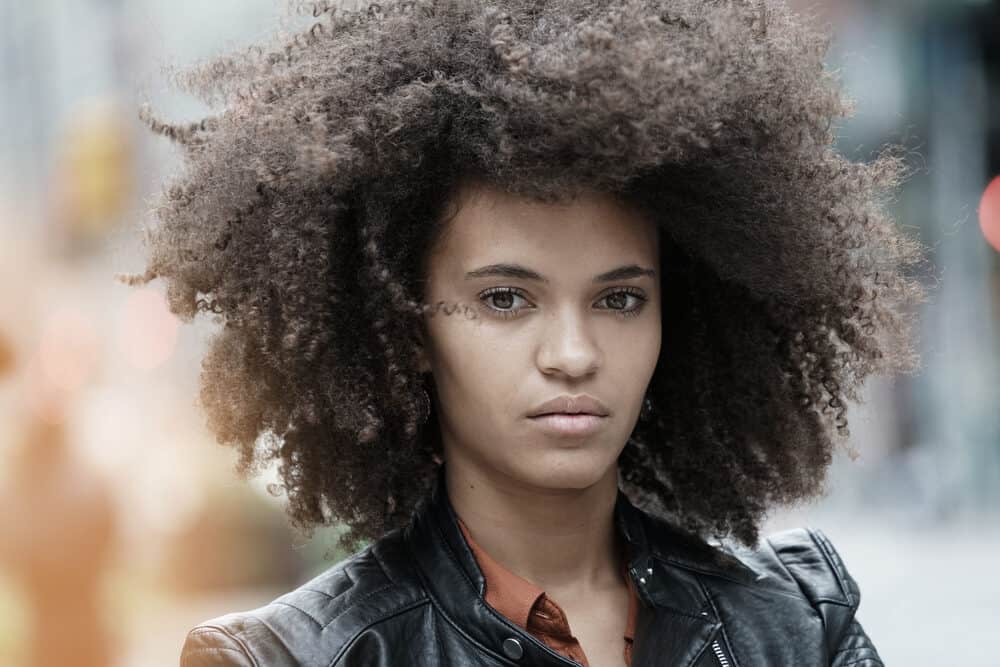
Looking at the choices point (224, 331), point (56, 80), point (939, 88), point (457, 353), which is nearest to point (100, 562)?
point (224, 331)

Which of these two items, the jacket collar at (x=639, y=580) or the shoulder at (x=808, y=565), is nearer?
the jacket collar at (x=639, y=580)

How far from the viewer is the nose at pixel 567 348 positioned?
8.69 feet

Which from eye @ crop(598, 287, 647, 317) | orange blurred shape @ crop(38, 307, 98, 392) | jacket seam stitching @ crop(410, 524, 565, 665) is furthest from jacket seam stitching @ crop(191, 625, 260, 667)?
orange blurred shape @ crop(38, 307, 98, 392)

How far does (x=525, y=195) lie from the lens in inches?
106

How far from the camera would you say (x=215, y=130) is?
3.00m

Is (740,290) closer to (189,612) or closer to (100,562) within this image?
(100,562)

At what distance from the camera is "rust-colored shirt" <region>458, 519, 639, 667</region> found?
2.81 metres

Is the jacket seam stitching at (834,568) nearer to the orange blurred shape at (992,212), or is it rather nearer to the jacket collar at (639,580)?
the jacket collar at (639,580)

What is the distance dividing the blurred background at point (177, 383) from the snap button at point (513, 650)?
62cm

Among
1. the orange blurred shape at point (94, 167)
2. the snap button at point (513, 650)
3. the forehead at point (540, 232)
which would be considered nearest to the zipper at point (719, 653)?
the snap button at point (513, 650)

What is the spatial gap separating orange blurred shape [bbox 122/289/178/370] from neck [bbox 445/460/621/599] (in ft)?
31.0

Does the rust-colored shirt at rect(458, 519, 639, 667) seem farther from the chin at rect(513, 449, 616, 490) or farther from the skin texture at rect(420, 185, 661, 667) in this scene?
the chin at rect(513, 449, 616, 490)

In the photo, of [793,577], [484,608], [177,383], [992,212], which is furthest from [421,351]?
[992,212]

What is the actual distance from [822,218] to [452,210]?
81cm
